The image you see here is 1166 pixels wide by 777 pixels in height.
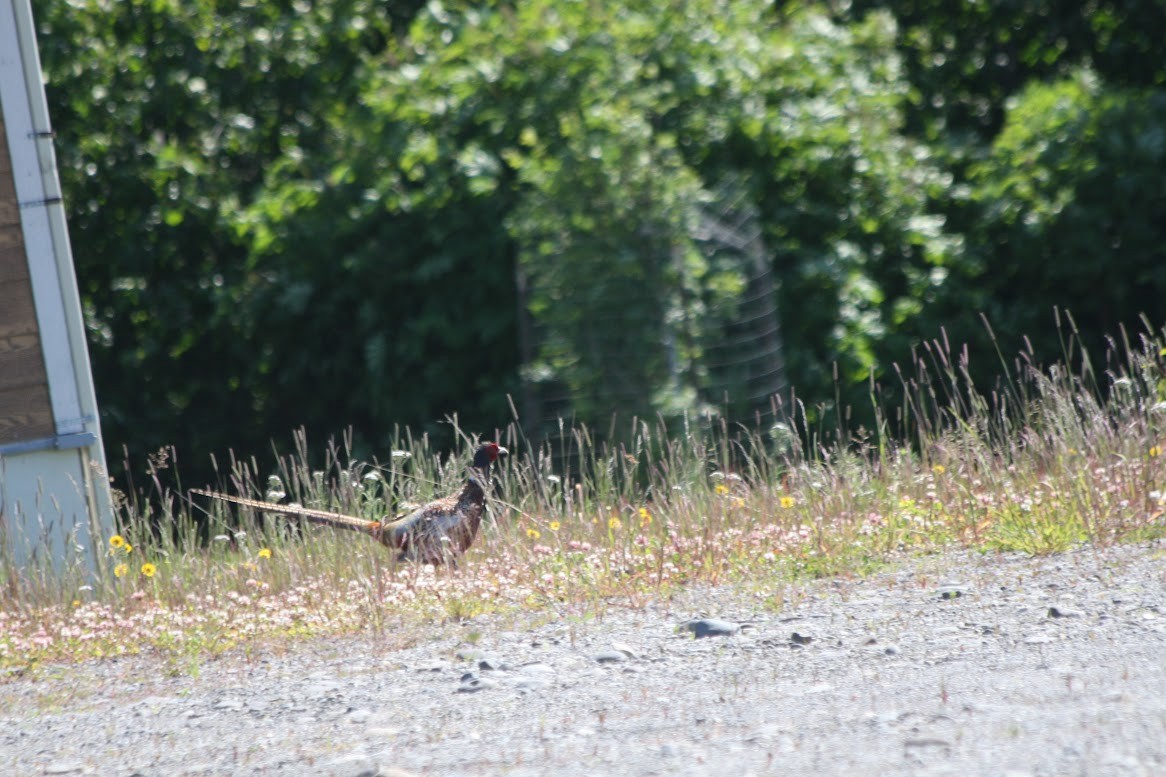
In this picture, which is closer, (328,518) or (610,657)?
(610,657)

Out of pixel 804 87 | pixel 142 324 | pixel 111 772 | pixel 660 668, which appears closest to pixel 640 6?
pixel 804 87

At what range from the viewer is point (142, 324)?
12758mm

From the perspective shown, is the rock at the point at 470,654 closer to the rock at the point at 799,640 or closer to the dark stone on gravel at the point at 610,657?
the dark stone on gravel at the point at 610,657

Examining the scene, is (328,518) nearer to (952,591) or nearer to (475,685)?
(475,685)

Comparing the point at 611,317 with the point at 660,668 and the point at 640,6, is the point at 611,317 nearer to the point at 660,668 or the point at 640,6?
the point at 640,6

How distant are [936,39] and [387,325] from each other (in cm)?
641

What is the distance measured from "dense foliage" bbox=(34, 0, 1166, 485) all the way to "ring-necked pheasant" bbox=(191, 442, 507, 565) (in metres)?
2.61

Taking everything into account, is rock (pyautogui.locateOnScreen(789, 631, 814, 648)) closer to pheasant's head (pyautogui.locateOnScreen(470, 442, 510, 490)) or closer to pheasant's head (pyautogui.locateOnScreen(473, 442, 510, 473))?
pheasant's head (pyautogui.locateOnScreen(470, 442, 510, 490))

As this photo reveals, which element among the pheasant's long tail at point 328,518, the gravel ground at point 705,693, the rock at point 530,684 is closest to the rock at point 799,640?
the gravel ground at point 705,693

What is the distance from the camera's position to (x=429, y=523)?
22.3 ft

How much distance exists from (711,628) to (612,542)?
120cm

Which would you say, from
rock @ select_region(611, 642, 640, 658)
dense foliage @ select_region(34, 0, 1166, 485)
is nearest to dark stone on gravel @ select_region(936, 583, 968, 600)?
rock @ select_region(611, 642, 640, 658)

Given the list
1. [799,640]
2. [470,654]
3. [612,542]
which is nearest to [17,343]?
[612,542]

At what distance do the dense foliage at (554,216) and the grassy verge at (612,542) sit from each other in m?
2.48
